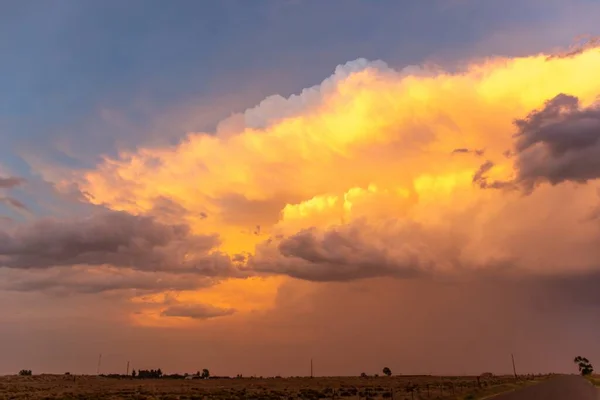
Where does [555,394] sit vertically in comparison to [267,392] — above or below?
above

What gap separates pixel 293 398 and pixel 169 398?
71.5 ft

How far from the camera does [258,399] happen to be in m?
84.3

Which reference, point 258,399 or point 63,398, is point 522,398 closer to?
point 258,399

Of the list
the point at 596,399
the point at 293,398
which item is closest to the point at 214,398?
the point at 293,398

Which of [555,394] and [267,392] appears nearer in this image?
[555,394]

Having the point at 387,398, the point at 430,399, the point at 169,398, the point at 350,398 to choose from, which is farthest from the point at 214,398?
the point at 430,399

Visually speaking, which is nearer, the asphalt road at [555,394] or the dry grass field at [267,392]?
the asphalt road at [555,394]

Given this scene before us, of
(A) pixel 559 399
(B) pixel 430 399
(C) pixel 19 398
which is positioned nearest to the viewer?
(A) pixel 559 399

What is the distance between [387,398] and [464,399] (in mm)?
19352

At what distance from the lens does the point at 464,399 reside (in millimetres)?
63906

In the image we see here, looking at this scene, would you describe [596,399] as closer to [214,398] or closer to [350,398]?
[350,398]

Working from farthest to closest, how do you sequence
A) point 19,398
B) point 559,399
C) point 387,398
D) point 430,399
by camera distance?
point 19,398
point 387,398
point 430,399
point 559,399

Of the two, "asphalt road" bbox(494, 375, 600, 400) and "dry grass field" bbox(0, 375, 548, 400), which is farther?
"dry grass field" bbox(0, 375, 548, 400)

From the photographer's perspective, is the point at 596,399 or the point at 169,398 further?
the point at 169,398
